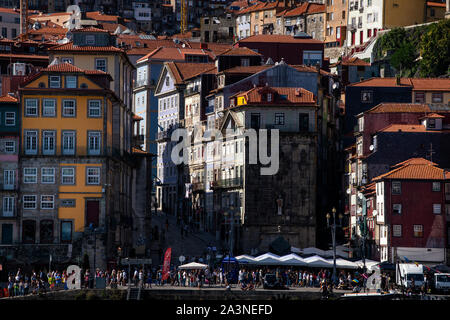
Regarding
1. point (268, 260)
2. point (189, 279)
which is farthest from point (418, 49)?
point (189, 279)

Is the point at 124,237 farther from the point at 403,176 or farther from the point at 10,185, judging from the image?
the point at 403,176

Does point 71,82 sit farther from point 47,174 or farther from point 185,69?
point 185,69

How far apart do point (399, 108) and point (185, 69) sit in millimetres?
35322

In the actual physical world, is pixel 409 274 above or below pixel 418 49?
below

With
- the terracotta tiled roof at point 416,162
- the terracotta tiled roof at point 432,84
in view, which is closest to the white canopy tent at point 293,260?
the terracotta tiled roof at point 416,162

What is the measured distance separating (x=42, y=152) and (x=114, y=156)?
6.37 m

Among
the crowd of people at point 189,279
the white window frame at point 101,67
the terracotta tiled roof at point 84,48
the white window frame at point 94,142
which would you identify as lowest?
the crowd of people at point 189,279

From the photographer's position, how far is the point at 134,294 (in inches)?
3900

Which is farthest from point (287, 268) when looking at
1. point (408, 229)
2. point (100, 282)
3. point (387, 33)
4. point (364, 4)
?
point (364, 4)

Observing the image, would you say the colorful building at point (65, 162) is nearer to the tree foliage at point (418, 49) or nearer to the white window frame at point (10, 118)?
the white window frame at point (10, 118)

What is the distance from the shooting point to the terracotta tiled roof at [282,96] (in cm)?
13038

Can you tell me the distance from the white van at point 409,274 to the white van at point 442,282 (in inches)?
43.8

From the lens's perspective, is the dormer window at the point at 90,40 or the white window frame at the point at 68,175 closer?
the white window frame at the point at 68,175

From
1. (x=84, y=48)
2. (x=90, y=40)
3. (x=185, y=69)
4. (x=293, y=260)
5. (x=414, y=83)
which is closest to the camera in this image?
(x=293, y=260)
